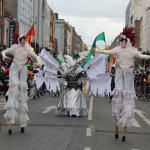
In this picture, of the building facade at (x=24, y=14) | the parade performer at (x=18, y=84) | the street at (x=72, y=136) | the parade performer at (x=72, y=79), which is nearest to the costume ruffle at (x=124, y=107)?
the street at (x=72, y=136)

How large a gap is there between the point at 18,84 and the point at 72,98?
396 centimetres

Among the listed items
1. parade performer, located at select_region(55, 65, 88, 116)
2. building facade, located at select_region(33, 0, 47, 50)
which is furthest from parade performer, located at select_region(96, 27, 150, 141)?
building facade, located at select_region(33, 0, 47, 50)

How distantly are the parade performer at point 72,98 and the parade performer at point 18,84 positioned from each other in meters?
3.70

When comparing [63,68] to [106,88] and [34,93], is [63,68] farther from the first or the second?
[34,93]

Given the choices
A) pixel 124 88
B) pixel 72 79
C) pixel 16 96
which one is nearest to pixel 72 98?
pixel 72 79

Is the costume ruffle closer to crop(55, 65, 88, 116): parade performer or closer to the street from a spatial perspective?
the street

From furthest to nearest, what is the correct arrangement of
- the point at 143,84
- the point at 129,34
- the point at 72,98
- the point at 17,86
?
the point at 143,84 < the point at 72,98 < the point at 17,86 < the point at 129,34

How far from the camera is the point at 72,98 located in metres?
13.3

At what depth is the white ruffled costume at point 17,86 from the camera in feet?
31.3

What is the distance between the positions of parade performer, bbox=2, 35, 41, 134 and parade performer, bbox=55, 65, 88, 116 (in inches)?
146

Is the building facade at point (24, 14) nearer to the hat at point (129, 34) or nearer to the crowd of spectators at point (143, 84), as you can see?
the crowd of spectators at point (143, 84)

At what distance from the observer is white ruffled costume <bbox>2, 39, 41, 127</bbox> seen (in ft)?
31.3

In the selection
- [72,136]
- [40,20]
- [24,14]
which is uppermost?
[40,20]

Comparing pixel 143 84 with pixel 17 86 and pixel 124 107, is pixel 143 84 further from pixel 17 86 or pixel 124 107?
pixel 17 86
